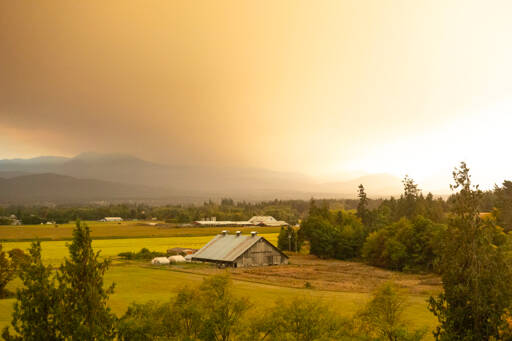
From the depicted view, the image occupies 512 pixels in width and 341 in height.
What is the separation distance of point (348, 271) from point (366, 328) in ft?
150

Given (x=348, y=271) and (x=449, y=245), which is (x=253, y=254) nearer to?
(x=348, y=271)

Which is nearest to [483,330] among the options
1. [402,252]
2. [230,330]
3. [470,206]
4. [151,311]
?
[470,206]

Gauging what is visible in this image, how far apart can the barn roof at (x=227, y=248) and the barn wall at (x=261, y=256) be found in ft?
2.47

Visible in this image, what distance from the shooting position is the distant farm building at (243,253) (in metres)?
66.6

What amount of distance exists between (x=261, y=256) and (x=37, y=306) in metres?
57.2

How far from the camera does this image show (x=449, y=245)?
1731cm

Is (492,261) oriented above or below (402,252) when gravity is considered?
above

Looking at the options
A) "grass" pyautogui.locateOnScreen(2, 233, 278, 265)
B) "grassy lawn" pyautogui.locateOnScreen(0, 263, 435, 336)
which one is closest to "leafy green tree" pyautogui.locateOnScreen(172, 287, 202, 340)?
"grassy lawn" pyautogui.locateOnScreen(0, 263, 435, 336)

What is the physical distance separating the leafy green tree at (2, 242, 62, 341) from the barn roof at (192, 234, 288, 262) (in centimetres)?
5339

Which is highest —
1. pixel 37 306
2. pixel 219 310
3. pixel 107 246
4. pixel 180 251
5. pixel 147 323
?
pixel 37 306

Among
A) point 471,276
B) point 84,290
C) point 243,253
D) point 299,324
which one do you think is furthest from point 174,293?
point 243,253

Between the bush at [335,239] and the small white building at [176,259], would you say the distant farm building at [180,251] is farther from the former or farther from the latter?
the bush at [335,239]

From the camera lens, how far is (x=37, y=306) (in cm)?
1290

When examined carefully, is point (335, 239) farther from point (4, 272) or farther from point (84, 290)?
point (84, 290)
